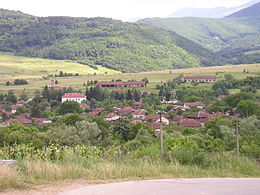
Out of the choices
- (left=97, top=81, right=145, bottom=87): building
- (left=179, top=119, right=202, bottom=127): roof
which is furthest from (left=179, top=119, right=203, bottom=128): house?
(left=97, top=81, right=145, bottom=87): building

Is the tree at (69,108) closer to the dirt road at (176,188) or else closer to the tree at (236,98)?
the tree at (236,98)

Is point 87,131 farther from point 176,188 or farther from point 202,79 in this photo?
point 202,79

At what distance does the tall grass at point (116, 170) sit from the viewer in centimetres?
933

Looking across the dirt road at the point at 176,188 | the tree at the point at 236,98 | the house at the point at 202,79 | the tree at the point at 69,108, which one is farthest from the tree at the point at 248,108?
the dirt road at the point at 176,188

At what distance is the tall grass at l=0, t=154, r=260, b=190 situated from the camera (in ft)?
30.6

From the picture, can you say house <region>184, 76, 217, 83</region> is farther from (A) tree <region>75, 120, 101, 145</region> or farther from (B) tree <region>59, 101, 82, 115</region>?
(A) tree <region>75, 120, 101, 145</region>

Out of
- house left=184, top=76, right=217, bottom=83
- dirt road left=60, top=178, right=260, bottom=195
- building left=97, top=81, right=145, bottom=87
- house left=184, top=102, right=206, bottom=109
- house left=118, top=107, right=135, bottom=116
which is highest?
dirt road left=60, top=178, right=260, bottom=195

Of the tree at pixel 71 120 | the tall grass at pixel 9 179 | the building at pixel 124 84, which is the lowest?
the tree at pixel 71 120

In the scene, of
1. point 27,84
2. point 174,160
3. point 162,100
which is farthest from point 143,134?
point 27,84

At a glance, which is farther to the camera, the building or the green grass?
the green grass

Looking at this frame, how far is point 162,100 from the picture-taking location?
91312 millimetres

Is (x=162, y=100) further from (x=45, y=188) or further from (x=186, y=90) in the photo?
(x=45, y=188)

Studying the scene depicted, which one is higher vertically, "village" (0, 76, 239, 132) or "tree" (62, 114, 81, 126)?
"tree" (62, 114, 81, 126)

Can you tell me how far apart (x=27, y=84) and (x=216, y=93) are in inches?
2439
